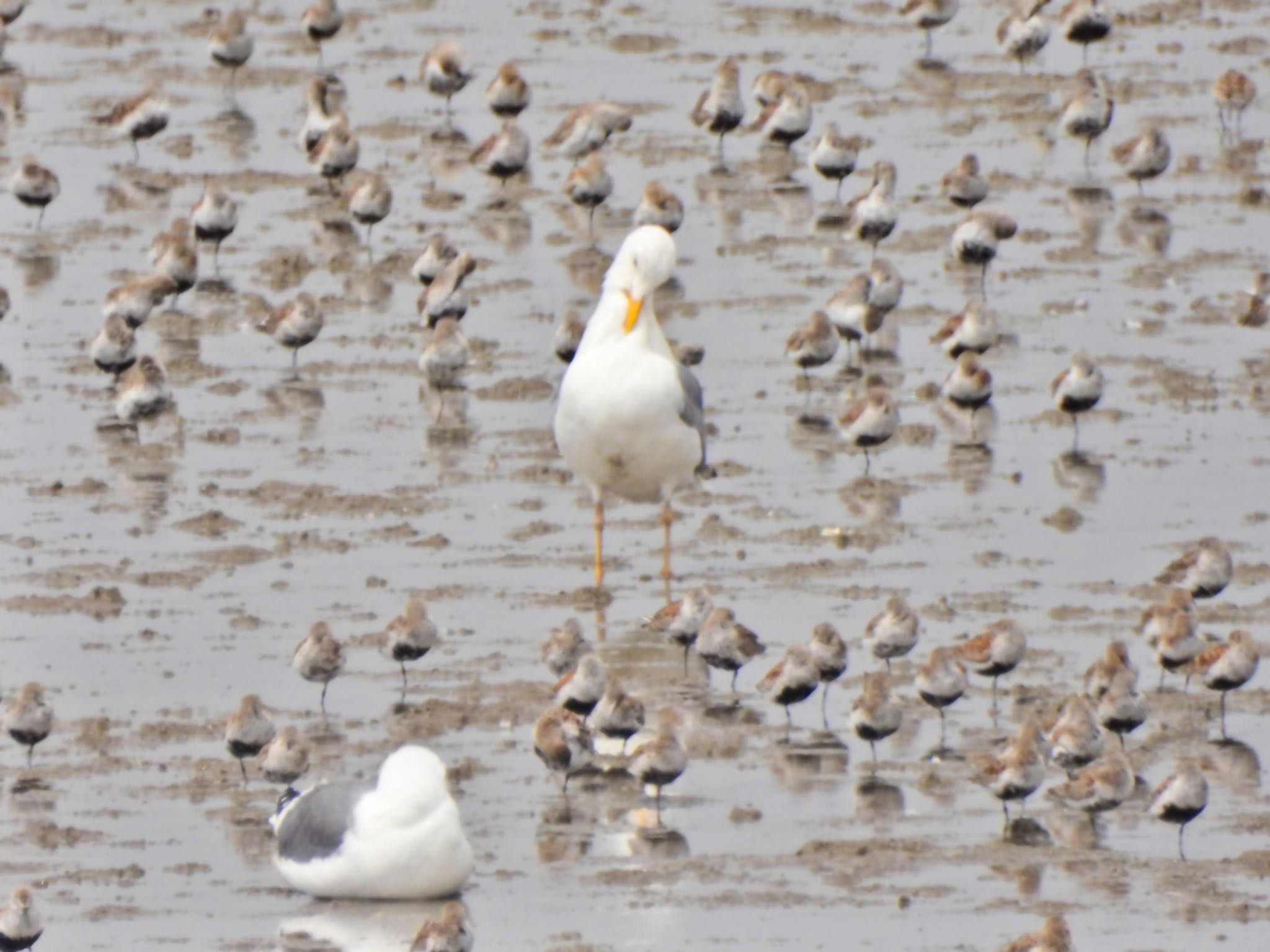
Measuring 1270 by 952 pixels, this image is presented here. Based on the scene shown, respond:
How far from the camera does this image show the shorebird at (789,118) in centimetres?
2638

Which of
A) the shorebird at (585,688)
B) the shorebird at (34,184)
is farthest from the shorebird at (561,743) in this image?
the shorebird at (34,184)

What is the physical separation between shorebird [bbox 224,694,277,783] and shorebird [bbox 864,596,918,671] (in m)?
3.05

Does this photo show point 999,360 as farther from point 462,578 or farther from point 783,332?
point 462,578

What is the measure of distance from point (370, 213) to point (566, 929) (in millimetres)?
12113

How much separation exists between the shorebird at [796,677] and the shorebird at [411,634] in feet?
5.52

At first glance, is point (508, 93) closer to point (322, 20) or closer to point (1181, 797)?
point (322, 20)

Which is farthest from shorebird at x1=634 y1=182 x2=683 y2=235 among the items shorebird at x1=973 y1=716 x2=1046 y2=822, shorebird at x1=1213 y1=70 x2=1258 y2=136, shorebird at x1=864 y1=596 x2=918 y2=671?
shorebird at x1=973 y1=716 x2=1046 y2=822

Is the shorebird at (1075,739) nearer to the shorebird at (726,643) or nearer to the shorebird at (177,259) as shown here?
the shorebird at (726,643)

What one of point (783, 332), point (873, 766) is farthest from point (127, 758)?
point (783, 332)

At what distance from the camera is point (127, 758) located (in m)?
14.7

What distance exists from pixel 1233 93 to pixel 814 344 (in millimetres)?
7365

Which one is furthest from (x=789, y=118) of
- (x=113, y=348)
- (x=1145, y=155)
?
(x=113, y=348)

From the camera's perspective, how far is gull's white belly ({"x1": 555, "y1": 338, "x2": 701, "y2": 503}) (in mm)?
17688

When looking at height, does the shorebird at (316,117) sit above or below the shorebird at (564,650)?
above
